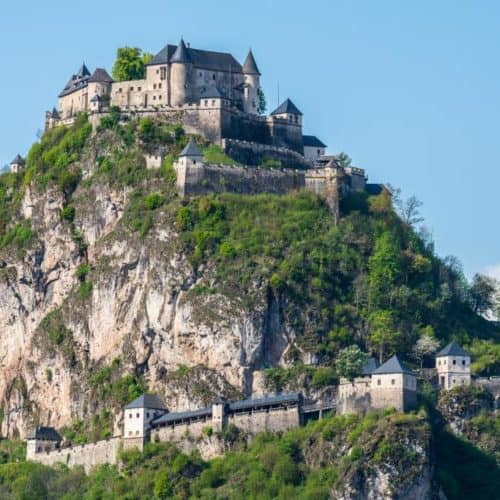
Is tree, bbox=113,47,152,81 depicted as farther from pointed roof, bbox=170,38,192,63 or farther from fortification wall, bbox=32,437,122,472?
fortification wall, bbox=32,437,122,472

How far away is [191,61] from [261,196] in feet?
38.7

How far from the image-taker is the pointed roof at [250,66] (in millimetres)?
160250

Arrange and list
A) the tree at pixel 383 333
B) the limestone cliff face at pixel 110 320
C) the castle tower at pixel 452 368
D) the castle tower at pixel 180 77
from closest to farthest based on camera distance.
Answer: the castle tower at pixel 452 368
the limestone cliff face at pixel 110 320
the tree at pixel 383 333
the castle tower at pixel 180 77

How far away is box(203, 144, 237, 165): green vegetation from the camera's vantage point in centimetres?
15138

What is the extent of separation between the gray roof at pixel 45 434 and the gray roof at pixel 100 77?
24.3 meters

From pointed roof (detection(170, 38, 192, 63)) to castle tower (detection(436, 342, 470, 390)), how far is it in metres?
27.4

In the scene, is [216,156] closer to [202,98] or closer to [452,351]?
[202,98]

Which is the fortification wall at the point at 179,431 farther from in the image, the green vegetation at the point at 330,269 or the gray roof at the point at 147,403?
the green vegetation at the point at 330,269

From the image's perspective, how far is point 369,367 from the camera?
13900 centimetres

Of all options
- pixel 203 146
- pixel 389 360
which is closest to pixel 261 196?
pixel 203 146

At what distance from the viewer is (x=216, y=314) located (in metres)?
143

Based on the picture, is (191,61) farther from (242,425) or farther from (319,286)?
(242,425)

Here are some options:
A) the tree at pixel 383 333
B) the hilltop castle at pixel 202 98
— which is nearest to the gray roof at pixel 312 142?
the hilltop castle at pixel 202 98

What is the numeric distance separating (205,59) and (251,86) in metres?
3.51
